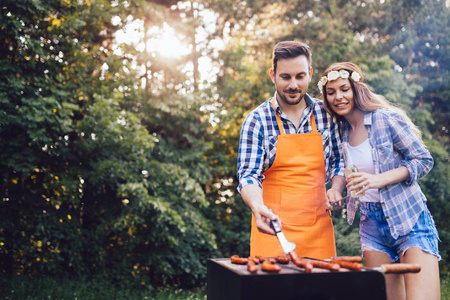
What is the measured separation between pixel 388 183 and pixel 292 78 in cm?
79

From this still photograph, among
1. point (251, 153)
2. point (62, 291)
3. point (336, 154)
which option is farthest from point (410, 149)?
point (62, 291)

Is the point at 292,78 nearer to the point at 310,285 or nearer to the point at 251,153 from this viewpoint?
the point at 251,153

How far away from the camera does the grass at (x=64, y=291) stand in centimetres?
617

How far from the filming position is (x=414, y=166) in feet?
7.77

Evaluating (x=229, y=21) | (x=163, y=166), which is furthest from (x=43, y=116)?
(x=229, y=21)

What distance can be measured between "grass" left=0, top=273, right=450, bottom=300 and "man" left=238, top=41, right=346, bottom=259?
14.4 ft

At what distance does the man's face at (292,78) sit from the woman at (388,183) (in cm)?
16

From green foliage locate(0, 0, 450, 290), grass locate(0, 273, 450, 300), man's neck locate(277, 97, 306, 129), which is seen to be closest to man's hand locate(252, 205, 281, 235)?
man's neck locate(277, 97, 306, 129)

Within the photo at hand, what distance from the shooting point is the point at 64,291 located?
21.0 feet

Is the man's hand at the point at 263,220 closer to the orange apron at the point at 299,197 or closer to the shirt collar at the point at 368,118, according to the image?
the orange apron at the point at 299,197

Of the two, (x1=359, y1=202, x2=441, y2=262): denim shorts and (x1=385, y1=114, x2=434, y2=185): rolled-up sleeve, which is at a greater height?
(x1=385, y1=114, x2=434, y2=185): rolled-up sleeve

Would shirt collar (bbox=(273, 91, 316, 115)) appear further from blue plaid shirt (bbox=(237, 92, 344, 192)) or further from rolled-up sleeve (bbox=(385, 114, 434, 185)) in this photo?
rolled-up sleeve (bbox=(385, 114, 434, 185))

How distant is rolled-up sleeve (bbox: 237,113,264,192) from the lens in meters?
2.61

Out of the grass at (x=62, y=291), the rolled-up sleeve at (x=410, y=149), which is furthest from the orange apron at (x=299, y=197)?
the grass at (x=62, y=291)
